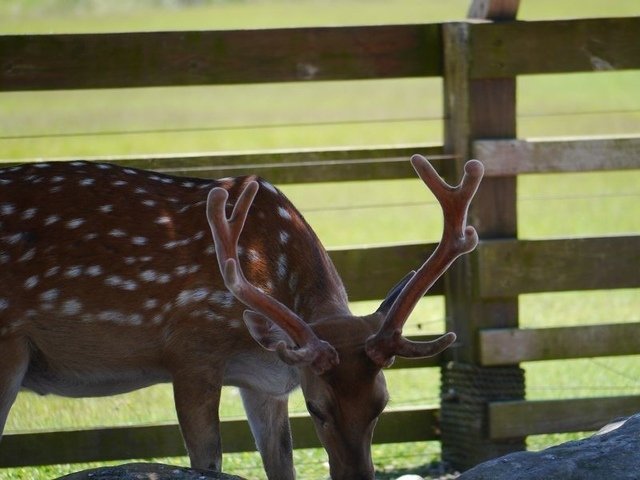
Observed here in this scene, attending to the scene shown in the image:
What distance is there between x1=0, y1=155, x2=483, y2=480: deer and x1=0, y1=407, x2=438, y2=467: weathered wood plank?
3.03 ft

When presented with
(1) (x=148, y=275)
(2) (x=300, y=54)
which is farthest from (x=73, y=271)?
(2) (x=300, y=54)

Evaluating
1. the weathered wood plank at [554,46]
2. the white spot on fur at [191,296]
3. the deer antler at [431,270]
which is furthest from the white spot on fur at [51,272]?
the weathered wood plank at [554,46]

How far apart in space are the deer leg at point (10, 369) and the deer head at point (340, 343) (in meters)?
0.92

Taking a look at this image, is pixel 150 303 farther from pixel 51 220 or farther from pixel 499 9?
pixel 499 9

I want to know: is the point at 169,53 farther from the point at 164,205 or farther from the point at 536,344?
the point at 536,344

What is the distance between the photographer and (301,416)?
21.1ft

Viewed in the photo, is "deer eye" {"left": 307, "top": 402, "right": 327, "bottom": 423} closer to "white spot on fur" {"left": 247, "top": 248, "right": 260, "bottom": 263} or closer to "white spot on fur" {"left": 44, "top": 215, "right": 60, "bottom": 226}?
"white spot on fur" {"left": 247, "top": 248, "right": 260, "bottom": 263}

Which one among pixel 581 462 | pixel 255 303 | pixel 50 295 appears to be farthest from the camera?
pixel 50 295

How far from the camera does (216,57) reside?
20.6ft

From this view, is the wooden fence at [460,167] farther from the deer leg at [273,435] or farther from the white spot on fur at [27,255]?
the white spot on fur at [27,255]

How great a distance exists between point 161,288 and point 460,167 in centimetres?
190

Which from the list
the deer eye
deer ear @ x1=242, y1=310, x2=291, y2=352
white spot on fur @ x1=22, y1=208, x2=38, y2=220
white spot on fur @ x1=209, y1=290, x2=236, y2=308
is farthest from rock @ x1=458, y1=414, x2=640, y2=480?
white spot on fur @ x1=22, y1=208, x2=38, y2=220

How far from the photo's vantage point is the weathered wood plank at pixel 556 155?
637 centimetres

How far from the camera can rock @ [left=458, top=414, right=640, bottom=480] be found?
170 inches
